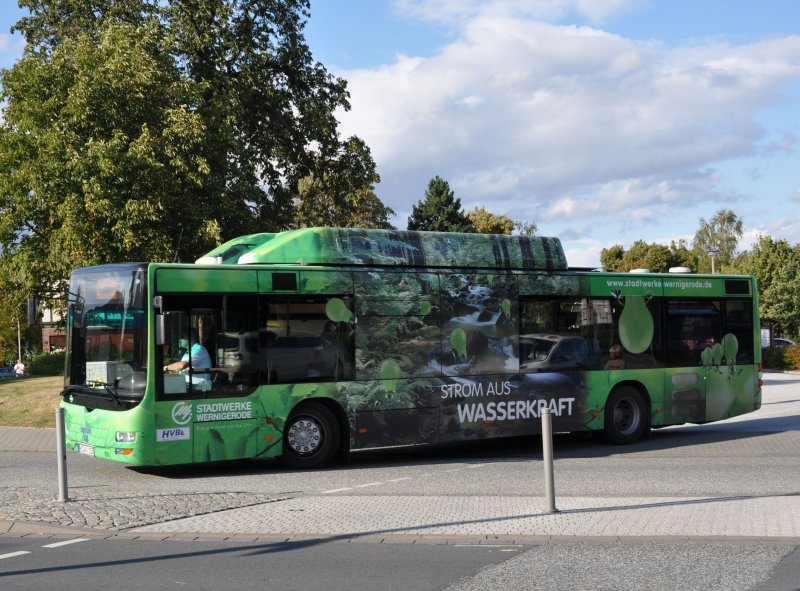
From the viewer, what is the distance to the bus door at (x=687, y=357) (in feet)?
54.1

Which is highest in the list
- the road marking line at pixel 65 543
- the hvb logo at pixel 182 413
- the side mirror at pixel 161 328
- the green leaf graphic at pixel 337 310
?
the green leaf graphic at pixel 337 310

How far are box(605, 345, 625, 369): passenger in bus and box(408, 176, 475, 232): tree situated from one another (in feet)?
190

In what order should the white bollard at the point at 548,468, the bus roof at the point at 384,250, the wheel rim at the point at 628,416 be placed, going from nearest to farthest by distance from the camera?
the white bollard at the point at 548,468 → the bus roof at the point at 384,250 → the wheel rim at the point at 628,416

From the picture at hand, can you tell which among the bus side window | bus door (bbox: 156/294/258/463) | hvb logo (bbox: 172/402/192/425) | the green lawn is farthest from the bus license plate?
the green lawn

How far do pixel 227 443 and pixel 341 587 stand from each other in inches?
238

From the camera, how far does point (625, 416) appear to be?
52.8 feet

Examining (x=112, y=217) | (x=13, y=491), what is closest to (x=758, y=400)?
(x=13, y=491)

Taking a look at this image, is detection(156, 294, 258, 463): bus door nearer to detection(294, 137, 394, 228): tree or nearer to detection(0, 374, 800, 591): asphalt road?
detection(0, 374, 800, 591): asphalt road

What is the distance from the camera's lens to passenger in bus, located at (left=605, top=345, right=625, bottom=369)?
15.7 metres

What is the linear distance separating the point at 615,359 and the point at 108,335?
7.89 m

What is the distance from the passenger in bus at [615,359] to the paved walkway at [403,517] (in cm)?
570

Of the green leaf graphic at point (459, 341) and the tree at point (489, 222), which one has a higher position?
the tree at point (489, 222)

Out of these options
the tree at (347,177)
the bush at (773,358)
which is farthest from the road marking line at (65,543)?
the bush at (773,358)

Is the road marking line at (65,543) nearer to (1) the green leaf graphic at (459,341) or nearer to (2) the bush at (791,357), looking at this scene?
(1) the green leaf graphic at (459,341)
